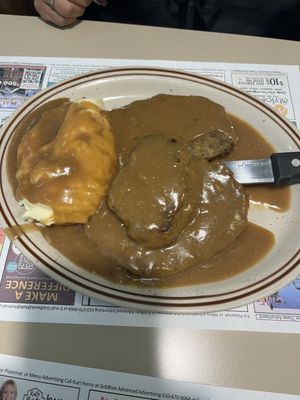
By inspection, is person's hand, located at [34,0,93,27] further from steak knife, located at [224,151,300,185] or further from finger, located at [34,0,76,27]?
steak knife, located at [224,151,300,185]

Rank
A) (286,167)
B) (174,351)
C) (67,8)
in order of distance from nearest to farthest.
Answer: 1. (174,351)
2. (286,167)
3. (67,8)

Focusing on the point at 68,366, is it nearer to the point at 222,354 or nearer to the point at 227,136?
the point at 222,354

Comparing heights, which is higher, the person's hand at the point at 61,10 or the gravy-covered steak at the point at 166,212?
the person's hand at the point at 61,10

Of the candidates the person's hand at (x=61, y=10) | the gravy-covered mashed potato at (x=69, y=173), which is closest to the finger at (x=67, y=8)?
the person's hand at (x=61, y=10)

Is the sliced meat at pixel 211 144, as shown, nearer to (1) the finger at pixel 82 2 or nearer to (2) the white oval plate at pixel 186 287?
(2) the white oval plate at pixel 186 287

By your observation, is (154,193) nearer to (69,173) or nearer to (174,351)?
(69,173)

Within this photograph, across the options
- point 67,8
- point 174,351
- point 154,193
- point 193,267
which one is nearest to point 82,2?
point 67,8
